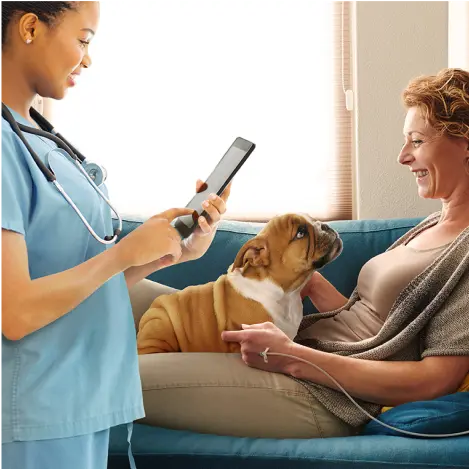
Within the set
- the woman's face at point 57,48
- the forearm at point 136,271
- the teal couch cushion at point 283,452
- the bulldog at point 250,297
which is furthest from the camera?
the bulldog at point 250,297

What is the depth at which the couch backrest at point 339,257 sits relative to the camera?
209 centimetres

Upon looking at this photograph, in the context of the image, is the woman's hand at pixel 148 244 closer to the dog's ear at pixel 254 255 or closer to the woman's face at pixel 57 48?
the woman's face at pixel 57 48

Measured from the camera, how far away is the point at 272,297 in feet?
5.86

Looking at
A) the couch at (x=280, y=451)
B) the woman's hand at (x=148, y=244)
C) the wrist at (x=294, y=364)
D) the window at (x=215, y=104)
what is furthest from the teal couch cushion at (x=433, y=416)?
the window at (x=215, y=104)

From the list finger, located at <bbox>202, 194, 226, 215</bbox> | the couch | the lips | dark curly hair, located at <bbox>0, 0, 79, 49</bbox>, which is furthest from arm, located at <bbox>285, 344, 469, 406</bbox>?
dark curly hair, located at <bbox>0, 0, 79, 49</bbox>

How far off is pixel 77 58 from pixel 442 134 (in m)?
1.12

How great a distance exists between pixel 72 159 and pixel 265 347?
749 millimetres

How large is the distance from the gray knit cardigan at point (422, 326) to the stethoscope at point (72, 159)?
2.54 feet

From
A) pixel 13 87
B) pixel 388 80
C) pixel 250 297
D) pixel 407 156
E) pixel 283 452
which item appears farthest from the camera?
pixel 388 80

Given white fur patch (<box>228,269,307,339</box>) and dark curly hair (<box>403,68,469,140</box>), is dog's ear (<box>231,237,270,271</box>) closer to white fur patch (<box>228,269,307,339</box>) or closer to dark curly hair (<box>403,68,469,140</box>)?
white fur patch (<box>228,269,307,339</box>)

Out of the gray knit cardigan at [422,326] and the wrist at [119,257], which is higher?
the wrist at [119,257]

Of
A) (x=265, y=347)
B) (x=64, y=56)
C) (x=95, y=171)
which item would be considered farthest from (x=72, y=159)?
(x=265, y=347)

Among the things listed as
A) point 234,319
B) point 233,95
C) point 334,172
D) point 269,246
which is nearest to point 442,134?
point 269,246

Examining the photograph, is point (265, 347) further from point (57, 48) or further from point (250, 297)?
point (57, 48)
